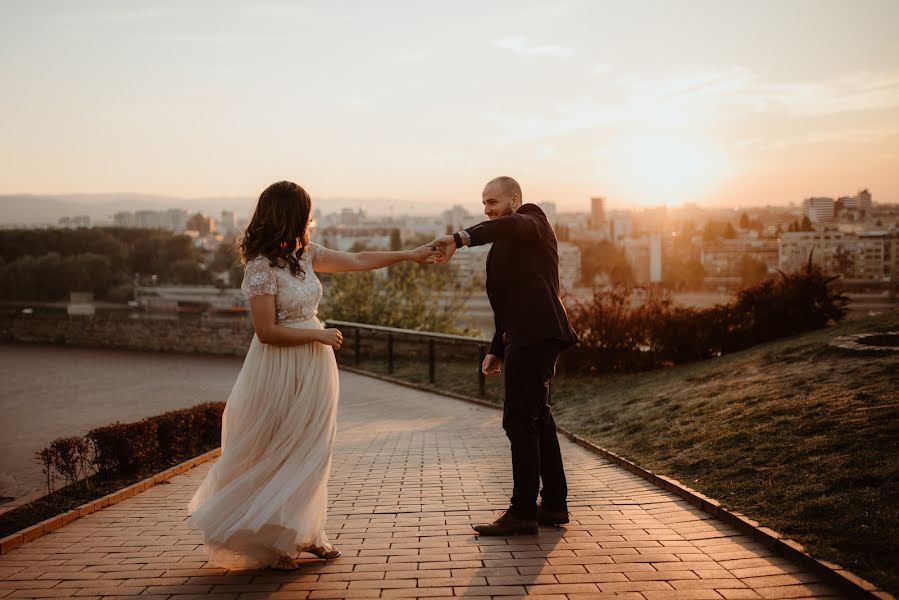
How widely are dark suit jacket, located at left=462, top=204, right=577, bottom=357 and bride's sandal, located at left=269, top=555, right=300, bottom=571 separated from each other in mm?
1684

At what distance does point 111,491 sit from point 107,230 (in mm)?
83651

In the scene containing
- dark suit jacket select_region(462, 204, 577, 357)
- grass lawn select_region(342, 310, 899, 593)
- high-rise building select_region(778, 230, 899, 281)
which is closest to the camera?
grass lawn select_region(342, 310, 899, 593)

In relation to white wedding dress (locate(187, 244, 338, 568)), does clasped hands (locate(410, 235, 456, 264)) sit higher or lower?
higher

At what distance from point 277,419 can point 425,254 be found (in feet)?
4.81

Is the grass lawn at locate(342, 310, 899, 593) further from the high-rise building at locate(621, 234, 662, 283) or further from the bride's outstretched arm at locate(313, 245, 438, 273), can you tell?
the high-rise building at locate(621, 234, 662, 283)

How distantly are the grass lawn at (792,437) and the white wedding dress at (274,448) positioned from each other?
2529 millimetres

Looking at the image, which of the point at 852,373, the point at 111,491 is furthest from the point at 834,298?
the point at 111,491

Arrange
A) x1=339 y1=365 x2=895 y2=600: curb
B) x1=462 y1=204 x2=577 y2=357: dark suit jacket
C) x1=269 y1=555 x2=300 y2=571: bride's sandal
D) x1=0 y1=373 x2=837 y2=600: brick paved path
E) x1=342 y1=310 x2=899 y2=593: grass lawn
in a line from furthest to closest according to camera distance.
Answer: x1=462 y1=204 x2=577 y2=357: dark suit jacket
x1=342 y1=310 x2=899 y2=593: grass lawn
x1=269 y1=555 x2=300 y2=571: bride's sandal
x1=0 y1=373 x2=837 y2=600: brick paved path
x1=339 y1=365 x2=895 y2=600: curb

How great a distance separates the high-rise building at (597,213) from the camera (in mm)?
92438

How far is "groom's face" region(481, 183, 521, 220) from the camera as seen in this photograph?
15.1 ft

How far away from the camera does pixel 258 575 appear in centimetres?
382

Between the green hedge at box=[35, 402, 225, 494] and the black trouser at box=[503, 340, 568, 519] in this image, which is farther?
the green hedge at box=[35, 402, 225, 494]

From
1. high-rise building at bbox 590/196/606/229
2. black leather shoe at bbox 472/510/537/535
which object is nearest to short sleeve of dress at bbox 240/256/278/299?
black leather shoe at bbox 472/510/537/535

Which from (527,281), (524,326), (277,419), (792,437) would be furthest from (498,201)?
(792,437)
